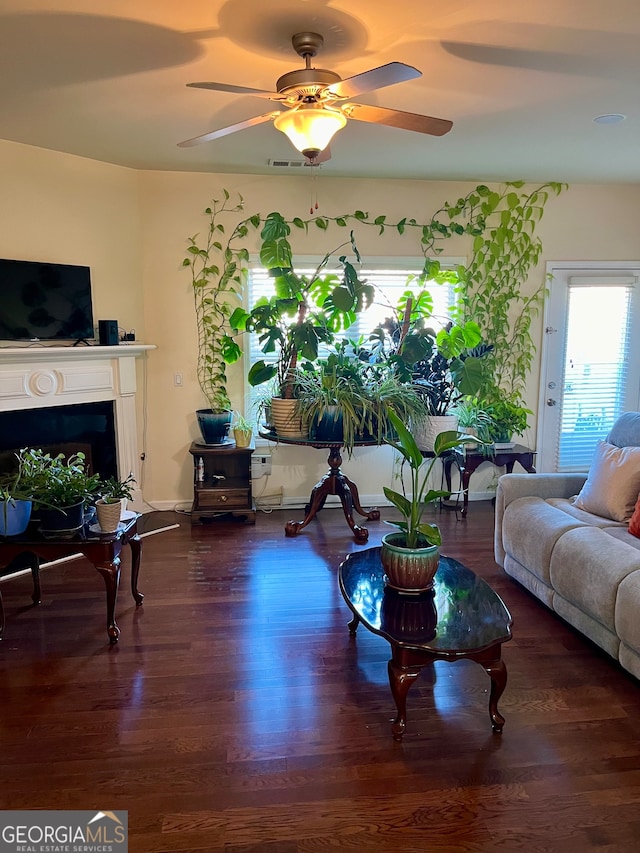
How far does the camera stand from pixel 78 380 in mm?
4152

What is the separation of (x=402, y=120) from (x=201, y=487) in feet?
9.94

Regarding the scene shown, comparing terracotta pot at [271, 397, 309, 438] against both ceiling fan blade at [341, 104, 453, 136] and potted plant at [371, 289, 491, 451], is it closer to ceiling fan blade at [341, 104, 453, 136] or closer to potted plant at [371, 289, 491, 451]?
potted plant at [371, 289, 491, 451]

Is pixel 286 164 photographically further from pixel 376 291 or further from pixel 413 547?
pixel 413 547

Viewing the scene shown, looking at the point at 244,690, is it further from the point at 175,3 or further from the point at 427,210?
the point at 427,210

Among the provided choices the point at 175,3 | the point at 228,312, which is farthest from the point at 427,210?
the point at 175,3

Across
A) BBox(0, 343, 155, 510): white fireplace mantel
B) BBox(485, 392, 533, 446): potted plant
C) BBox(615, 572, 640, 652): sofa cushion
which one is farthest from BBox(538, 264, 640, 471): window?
BBox(0, 343, 155, 510): white fireplace mantel

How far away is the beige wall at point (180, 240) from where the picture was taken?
14.0ft

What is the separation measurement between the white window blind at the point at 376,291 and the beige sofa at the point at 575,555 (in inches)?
73.8

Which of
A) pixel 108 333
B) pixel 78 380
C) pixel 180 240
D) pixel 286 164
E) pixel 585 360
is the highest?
pixel 286 164

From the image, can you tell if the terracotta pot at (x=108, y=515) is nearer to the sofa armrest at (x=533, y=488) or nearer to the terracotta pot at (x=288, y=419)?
the terracotta pot at (x=288, y=419)

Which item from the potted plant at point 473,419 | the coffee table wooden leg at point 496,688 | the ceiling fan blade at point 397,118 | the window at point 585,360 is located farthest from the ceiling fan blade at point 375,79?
the window at point 585,360

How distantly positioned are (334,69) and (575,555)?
255 centimetres

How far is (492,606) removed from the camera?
91.1 inches

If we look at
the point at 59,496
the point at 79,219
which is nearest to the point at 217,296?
the point at 79,219
